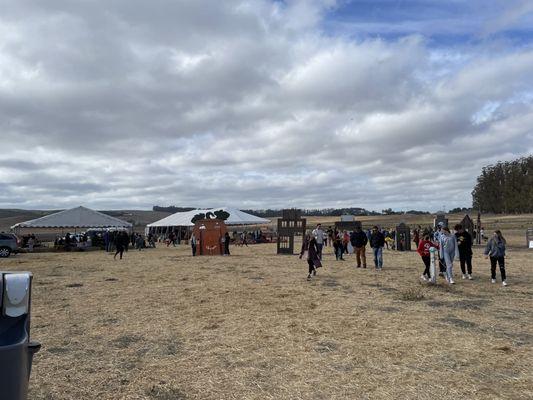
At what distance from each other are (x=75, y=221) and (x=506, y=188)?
215ft

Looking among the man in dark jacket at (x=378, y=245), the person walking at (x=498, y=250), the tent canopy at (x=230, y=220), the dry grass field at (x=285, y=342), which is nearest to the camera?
the dry grass field at (x=285, y=342)

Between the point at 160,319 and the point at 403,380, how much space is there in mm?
5182

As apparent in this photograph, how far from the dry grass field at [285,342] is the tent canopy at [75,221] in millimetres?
27289

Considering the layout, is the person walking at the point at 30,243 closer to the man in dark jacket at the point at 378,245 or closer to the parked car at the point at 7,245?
the parked car at the point at 7,245

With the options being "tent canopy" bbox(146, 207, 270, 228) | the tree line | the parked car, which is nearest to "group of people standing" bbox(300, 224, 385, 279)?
the parked car

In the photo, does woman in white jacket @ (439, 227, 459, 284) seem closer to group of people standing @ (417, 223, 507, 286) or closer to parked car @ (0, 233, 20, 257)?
group of people standing @ (417, 223, 507, 286)

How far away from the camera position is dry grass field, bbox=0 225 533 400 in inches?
218

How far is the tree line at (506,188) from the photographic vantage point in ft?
252

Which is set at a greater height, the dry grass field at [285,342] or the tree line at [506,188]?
the tree line at [506,188]

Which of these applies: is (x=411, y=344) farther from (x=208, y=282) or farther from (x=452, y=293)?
(x=208, y=282)

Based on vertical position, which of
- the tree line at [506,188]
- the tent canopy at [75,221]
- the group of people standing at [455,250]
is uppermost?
the tree line at [506,188]

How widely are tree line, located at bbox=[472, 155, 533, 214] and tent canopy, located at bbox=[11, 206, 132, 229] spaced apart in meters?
61.8

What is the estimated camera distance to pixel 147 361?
259 inches

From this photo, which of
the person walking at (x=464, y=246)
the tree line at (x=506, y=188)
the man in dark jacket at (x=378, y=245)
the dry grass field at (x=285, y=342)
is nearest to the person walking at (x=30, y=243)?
the dry grass field at (x=285, y=342)
